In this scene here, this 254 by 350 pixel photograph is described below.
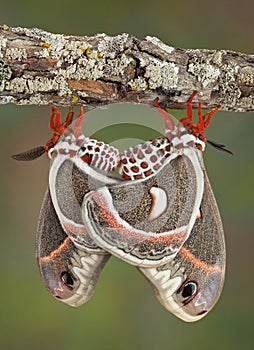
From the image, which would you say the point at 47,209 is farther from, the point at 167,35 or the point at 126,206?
the point at 167,35

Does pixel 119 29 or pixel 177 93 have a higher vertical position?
pixel 119 29

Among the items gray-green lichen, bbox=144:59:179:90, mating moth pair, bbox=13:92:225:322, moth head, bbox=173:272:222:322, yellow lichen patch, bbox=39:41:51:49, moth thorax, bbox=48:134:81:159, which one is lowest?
moth head, bbox=173:272:222:322

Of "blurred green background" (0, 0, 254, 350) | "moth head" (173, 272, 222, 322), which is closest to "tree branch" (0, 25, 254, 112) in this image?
"moth head" (173, 272, 222, 322)

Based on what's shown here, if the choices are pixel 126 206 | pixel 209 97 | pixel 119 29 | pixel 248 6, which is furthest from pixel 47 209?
pixel 248 6

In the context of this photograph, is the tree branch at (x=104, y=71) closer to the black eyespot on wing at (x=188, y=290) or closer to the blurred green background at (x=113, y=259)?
the black eyespot on wing at (x=188, y=290)

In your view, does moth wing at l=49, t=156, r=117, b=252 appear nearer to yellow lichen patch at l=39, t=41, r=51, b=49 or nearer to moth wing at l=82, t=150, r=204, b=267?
moth wing at l=82, t=150, r=204, b=267

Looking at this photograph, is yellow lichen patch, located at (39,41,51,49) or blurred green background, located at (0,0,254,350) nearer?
yellow lichen patch, located at (39,41,51,49)
